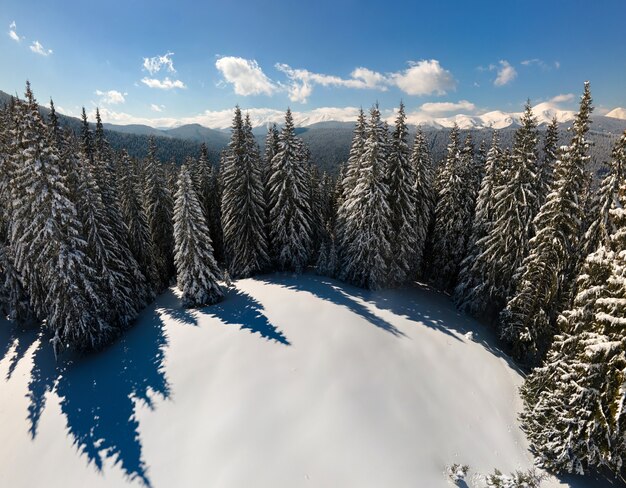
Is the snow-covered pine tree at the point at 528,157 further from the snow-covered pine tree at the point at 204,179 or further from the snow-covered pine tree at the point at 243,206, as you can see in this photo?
the snow-covered pine tree at the point at 204,179

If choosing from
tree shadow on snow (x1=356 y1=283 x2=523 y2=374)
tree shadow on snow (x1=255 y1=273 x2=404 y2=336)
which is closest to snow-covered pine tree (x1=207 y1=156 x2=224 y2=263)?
tree shadow on snow (x1=255 y1=273 x2=404 y2=336)

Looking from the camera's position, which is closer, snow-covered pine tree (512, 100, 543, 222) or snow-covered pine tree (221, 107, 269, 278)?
snow-covered pine tree (512, 100, 543, 222)

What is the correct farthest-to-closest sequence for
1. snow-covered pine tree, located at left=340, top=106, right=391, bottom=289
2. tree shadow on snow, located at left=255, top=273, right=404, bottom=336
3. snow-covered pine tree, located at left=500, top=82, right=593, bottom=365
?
snow-covered pine tree, located at left=340, top=106, right=391, bottom=289
tree shadow on snow, located at left=255, top=273, right=404, bottom=336
snow-covered pine tree, located at left=500, top=82, right=593, bottom=365

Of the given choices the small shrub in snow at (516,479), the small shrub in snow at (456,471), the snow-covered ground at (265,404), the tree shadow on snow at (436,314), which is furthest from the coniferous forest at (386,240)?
the small shrub in snow at (456,471)

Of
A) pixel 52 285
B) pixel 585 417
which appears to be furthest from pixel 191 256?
pixel 585 417

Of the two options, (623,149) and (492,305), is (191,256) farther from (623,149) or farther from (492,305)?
(623,149)

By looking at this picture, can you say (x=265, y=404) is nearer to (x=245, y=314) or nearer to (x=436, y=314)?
(x=245, y=314)

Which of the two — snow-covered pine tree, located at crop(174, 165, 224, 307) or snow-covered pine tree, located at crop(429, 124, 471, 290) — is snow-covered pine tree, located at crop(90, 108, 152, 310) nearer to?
snow-covered pine tree, located at crop(174, 165, 224, 307)
